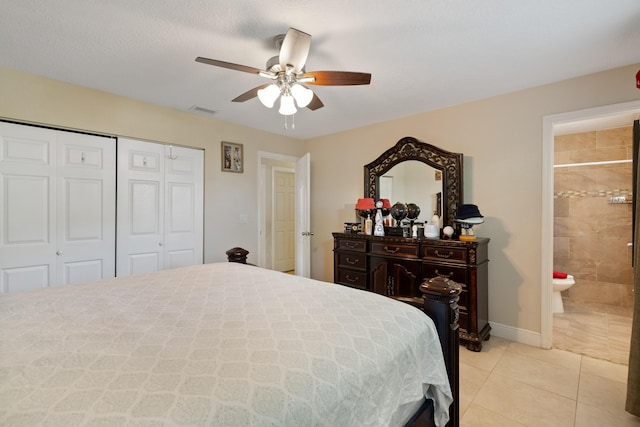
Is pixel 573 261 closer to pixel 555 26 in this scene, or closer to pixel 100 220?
pixel 555 26

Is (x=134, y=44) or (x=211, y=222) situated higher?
(x=134, y=44)

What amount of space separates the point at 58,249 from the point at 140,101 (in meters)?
1.62

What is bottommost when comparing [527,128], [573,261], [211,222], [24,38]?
[573,261]

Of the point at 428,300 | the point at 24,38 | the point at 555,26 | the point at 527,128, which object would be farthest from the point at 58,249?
the point at 527,128

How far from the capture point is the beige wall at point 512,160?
2516 mm

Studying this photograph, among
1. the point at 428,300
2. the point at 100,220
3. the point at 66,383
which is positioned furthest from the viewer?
the point at 100,220

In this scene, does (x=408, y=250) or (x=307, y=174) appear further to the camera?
(x=307, y=174)

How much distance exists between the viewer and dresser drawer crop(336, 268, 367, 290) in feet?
11.2

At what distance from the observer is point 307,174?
4047 millimetres

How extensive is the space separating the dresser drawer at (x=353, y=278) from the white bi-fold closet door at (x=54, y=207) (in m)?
2.46

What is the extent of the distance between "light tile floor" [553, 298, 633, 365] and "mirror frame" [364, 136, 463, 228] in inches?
59.9

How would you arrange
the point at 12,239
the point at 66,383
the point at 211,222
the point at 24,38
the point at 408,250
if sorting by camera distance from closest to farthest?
the point at 66,383 < the point at 24,38 < the point at 12,239 < the point at 408,250 < the point at 211,222

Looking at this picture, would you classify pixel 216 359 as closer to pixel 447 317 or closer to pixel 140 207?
pixel 447 317

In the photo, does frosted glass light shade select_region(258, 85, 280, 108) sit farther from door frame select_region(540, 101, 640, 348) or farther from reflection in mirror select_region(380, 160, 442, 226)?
door frame select_region(540, 101, 640, 348)
